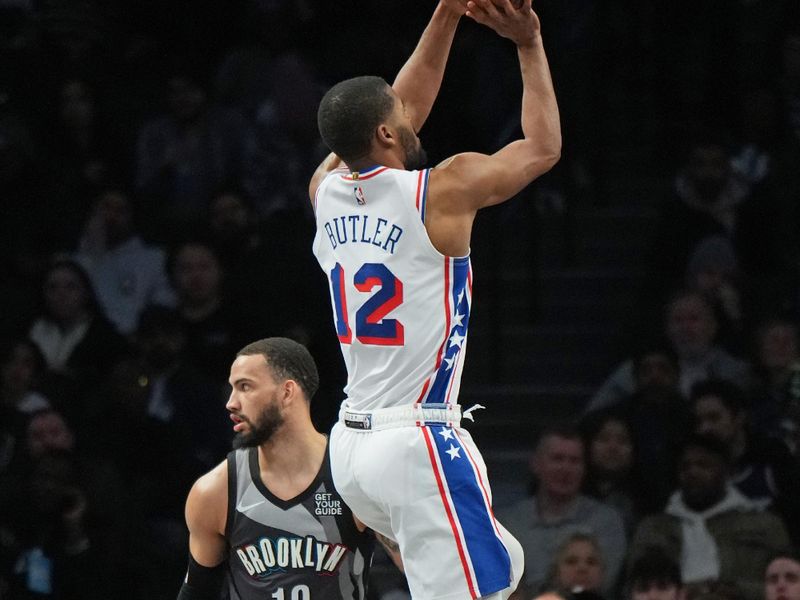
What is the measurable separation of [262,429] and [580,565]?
7.89ft

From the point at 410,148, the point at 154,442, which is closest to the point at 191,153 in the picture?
the point at 154,442

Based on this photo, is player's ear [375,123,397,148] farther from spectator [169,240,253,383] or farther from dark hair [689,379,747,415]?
spectator [169,240,253,383]

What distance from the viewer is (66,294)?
9.05 metres

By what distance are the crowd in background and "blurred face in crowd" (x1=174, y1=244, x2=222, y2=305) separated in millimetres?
14

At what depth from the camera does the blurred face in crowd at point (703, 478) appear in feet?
24.9

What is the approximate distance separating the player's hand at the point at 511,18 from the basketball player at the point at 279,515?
1360 mm

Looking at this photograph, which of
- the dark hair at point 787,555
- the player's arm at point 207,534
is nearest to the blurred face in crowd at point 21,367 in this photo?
the player's arm at point 207,534

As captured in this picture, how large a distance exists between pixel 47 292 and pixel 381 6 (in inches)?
135

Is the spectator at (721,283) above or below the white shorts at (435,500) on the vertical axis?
Result: above

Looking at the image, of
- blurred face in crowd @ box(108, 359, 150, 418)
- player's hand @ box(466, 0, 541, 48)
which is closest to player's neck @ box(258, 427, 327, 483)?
player's hand @ box(466, 0, 541, 48)

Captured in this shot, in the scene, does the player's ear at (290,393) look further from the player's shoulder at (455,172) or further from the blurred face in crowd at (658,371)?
the blurred face in crowd at (658,371)

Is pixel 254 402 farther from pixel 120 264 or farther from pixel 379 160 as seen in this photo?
pixel 120 264

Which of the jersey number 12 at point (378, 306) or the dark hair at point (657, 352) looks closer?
the jersey number 12 at point (378, 306)

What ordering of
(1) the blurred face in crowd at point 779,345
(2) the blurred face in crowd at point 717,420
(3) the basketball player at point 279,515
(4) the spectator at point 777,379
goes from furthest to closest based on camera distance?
1. (1) the blurred face in crowd at point 779,345
2. (4) the spectator at point 777,379
3. (2) the blurred face in crowd at point 717,420
4. (3) the basketball player at point 279,515
